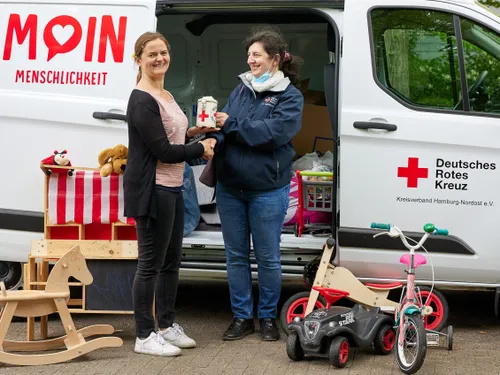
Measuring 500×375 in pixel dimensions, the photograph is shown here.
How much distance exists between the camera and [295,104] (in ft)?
20.5

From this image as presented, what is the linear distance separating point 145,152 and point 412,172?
1.71 m

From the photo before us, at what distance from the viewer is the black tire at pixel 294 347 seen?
583 centimetres

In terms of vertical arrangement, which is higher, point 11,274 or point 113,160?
point 113,160

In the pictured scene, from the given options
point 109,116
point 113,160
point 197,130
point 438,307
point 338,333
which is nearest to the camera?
point 338,333

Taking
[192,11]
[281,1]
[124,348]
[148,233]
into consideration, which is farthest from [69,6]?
[124,348]

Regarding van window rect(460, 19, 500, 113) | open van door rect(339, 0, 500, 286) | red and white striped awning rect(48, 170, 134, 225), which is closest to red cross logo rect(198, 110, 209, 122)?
red and white striped awning rect(48, 170, 134, 225)

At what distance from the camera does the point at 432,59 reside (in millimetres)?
6531

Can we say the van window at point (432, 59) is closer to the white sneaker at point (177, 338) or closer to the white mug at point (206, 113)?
the white mug at point (206, 113)

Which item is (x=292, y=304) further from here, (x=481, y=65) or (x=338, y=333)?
(x=481, y=65)

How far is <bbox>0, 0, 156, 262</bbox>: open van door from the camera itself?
6.72m

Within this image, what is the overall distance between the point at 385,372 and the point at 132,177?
5.72 feet

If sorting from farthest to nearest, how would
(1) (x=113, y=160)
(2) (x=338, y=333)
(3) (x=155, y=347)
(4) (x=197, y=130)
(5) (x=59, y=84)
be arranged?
(5) (x=59, y=84) < (1) (x=113, y=160) < (4) (x=197, y=130) < (3) (x=155, y=347) < (2) (x=338, y=333)

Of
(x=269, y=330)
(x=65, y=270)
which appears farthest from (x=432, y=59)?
(x=65, y=270)

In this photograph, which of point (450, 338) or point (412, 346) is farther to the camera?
point (450, 338)
